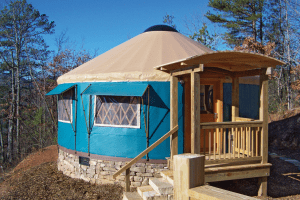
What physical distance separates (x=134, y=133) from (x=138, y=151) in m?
0.42

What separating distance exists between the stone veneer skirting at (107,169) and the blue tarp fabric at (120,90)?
5.09 feet

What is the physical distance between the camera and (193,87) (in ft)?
13.4

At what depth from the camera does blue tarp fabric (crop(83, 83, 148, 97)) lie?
5109mm

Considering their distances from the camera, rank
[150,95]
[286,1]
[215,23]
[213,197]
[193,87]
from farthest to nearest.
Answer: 1. [215,23]
2. [286,1]
3. [150,95]
4. [193,87]
5. [213,197]

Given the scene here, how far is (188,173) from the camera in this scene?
141cm

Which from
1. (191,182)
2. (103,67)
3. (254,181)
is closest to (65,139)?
(103,67)

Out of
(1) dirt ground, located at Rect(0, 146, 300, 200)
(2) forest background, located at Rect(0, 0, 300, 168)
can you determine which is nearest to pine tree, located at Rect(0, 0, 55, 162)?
(2) forest background, located at Rect(0, 0, 300, 168)

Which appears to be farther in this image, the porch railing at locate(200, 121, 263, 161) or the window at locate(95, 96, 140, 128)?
the window at locate(95, 96, 140, 128)

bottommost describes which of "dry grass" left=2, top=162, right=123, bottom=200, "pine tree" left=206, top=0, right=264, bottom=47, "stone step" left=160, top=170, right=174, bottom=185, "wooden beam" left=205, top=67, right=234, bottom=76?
"dry grass" left=2, top=162, right=123, bottom=200

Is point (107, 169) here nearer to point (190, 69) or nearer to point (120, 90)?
point (120, 90)

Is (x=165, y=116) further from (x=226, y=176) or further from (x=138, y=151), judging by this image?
(x=226, y=176)

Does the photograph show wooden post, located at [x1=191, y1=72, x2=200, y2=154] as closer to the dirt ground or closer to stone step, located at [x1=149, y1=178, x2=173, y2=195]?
stone step, located at [x1=149, y1=178, x2=173, y2=195]

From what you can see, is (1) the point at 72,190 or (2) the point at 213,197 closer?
(2) the point at 213,197

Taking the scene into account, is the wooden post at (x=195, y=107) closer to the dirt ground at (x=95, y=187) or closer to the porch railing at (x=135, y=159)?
the porch railing at (x=135, y=159)
